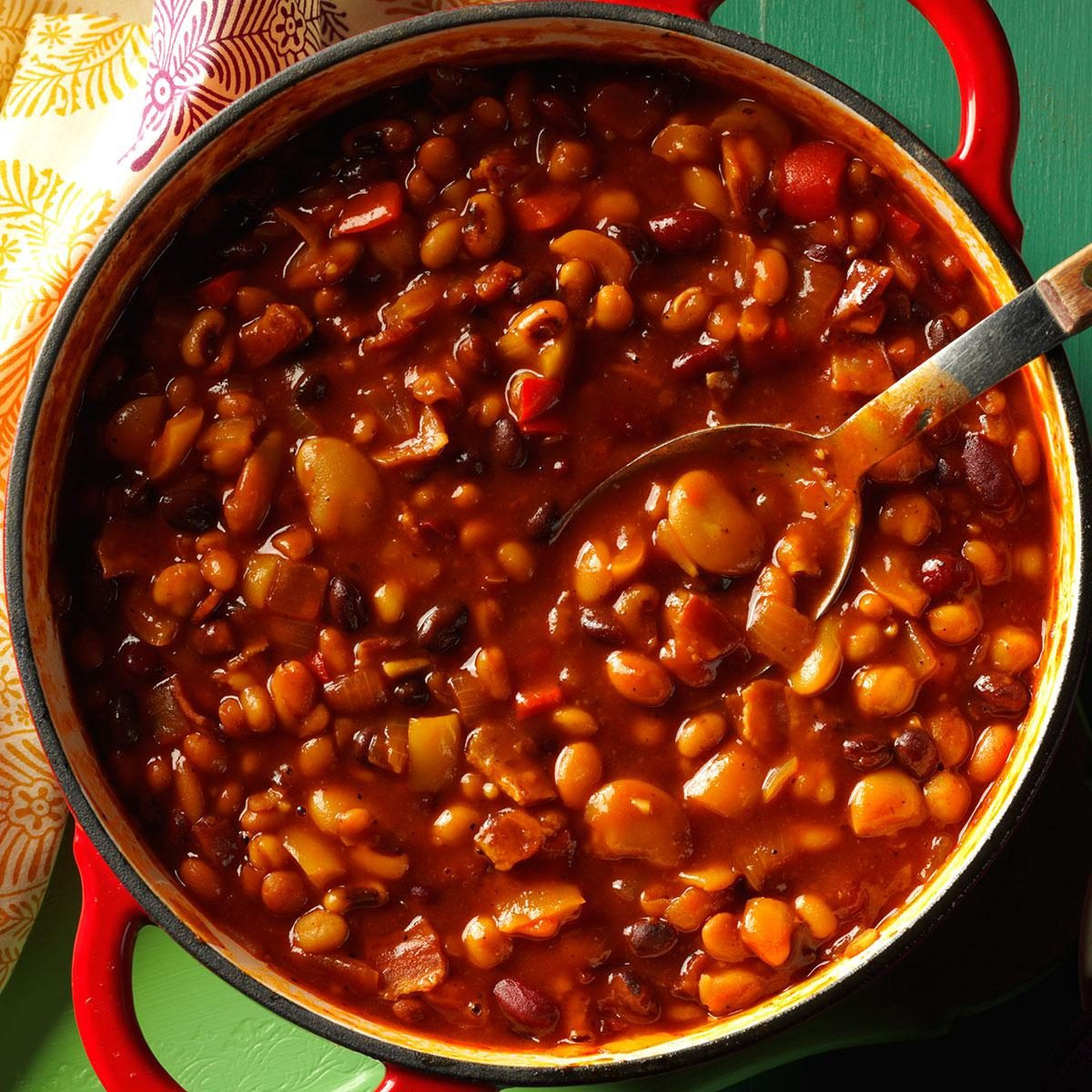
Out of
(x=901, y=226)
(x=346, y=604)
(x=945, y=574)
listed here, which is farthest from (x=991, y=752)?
(x=346, y=604)

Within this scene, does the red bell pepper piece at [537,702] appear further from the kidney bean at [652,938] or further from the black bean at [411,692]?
the kidney bean at [652,938]

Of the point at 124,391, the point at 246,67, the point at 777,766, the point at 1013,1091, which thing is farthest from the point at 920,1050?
the point at 246,67

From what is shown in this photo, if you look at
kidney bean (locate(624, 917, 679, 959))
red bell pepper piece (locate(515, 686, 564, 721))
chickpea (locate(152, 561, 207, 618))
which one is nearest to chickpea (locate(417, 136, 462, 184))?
chickpea (locate(152, 561, 207, 618))

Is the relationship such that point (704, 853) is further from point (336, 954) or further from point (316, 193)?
point (316, 193)

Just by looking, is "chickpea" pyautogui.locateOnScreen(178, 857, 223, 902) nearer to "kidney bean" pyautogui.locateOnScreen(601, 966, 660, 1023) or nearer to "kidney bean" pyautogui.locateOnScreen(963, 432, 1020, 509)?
"kidney bean" pyautogui.locateOnScreen(601, 966, 660, 1023)

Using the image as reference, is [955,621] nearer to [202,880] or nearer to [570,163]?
[570,163]

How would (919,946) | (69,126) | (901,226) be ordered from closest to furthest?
(901,226), (919,946), (69,126)

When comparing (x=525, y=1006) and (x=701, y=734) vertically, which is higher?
(x=701, y=734)

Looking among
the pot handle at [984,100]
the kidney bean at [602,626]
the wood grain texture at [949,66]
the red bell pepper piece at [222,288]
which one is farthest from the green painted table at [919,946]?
the red bell pepper piece at [222,288]
